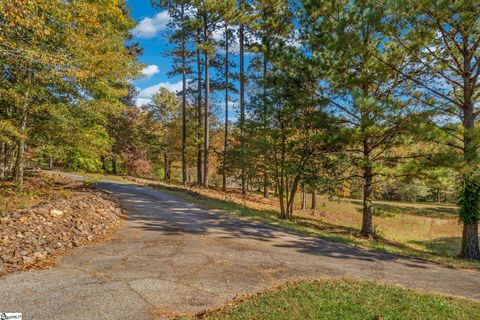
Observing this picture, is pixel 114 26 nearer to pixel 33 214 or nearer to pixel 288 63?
pixel 288 63

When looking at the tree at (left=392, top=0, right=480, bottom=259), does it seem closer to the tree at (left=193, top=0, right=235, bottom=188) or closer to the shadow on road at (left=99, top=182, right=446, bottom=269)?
the shadow on road at (left=99, top=182, right=446, bottom=269)

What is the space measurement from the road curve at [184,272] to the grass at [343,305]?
0.44 m

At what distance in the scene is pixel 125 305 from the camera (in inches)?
157

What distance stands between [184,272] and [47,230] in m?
3.34

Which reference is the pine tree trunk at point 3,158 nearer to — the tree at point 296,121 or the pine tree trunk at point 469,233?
the tree at point 296,121

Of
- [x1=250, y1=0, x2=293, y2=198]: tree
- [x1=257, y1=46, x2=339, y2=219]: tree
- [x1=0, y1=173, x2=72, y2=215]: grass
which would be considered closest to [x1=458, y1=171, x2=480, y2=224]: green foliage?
[x1=257, y1=46, x2=339, y2=219]: tree

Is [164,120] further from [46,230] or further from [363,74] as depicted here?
[46,230]

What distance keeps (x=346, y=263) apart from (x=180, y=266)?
3748 mm

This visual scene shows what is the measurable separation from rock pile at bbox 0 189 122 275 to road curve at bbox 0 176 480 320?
434 millimetres

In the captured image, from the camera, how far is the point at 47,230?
20.6ft

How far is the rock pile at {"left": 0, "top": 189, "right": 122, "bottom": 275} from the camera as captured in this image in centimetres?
520

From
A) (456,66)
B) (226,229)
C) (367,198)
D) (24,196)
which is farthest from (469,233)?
(24,196)

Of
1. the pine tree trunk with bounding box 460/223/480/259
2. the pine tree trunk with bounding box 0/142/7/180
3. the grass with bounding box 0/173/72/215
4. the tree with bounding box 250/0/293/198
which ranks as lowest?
the pine tree trunk with bounding box 460/223/480/259

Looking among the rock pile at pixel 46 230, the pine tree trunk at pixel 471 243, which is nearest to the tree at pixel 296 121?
the pine tree trunk at pixel 471 243
